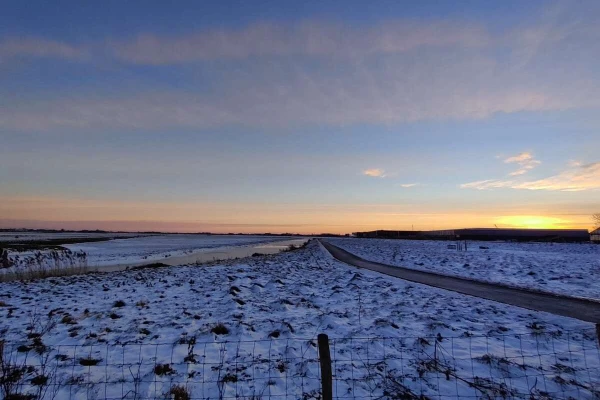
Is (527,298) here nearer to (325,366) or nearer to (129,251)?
(325,366)

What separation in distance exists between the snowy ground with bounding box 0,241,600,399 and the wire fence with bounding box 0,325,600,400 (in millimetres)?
Result: 28

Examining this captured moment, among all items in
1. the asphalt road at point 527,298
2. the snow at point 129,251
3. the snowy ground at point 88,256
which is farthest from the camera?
the snow at point 129,251

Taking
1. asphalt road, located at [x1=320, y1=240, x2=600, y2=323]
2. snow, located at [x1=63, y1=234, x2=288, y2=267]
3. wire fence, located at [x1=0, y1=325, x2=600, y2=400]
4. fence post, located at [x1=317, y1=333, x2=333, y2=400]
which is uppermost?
fence post, located at [x1=317, y1=333, x2=333, y2=400]

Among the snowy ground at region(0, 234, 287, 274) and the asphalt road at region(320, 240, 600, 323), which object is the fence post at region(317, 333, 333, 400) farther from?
the snowy ground at region(0, 234, 287, 274)

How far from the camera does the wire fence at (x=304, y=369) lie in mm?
6160

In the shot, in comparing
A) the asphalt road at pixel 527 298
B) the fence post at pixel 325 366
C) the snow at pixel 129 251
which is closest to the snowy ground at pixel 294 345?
the asphalt road at pixel 527 298

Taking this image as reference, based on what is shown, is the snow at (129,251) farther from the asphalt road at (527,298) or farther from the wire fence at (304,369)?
the asphalt road at (527,298)

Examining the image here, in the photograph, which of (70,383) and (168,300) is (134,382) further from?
(168,300)

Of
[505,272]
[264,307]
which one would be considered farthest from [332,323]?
[505,272]

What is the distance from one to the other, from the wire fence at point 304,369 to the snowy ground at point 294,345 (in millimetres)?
28

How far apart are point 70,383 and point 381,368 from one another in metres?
Answer: 5.65

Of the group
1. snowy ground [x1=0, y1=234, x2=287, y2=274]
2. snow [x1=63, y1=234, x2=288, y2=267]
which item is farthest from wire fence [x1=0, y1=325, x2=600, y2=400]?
snow [x1=63, y1=234, x2=288, y2=267]

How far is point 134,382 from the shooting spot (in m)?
6.48

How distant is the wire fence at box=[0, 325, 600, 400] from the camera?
616 centimetres
